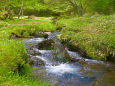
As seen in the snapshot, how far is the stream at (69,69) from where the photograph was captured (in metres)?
5.98

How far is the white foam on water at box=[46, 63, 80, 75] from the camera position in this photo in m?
7.07

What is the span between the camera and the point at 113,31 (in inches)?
385

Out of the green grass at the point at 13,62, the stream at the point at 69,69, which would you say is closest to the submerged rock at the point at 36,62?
the stream at the point at 69,69

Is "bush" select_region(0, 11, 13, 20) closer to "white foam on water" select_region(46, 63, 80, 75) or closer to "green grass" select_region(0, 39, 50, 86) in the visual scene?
"white foam on water" select_region(46, 63, 80, 75)

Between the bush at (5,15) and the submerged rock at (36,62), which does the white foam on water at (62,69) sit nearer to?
the submerged rock at (36,62)

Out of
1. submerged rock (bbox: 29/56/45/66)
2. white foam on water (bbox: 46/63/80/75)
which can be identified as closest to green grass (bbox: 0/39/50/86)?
submerged rock (bbox: 29/56/45/66)

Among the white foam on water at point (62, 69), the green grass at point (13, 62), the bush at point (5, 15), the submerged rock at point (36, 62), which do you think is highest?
the bush at point (5, 15)

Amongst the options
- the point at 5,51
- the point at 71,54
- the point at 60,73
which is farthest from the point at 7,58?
the point at 71,54

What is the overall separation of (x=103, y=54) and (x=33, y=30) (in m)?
9.33

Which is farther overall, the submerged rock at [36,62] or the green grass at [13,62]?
the submerged rock at [36,62]

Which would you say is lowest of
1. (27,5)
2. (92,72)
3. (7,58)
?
(92,72)

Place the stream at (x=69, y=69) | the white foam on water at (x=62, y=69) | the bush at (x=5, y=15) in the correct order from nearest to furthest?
the stream at (x=69, y=69) < the white foam on water at (x=62, y=69) < the bush at (x=5, y=15)

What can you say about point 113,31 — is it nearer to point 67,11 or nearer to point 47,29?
point 47,29

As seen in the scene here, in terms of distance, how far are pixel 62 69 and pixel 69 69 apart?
38cm
